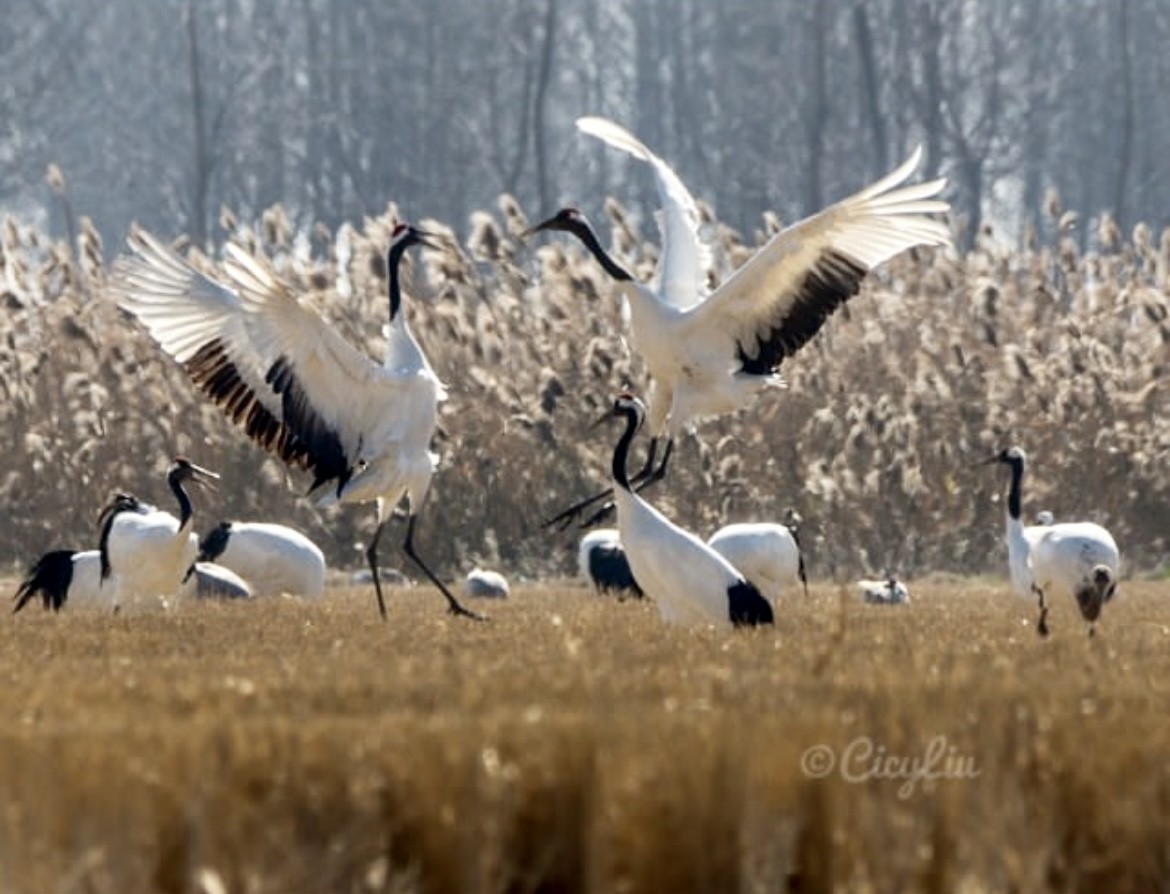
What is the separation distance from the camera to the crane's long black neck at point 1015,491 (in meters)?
12.7

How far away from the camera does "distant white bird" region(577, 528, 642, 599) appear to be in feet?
47.6

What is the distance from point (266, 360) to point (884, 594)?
12.1 ft

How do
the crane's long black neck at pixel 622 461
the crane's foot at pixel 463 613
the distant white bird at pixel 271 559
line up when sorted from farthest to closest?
the distant white bird at pixel 271 559 → the crane's foot at pixel 463 613 → the crane's long black neck at pixel 622 461

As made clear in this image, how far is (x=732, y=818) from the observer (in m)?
5.11

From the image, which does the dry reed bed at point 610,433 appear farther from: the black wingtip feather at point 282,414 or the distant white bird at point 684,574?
the distant white bird at point 684,574

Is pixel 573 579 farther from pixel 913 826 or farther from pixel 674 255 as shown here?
pixel 913 826

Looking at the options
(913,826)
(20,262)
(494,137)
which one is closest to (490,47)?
(494,137)

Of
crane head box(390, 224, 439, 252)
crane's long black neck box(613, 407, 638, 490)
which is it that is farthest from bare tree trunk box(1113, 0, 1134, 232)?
crane's long black neck box(613, 407, 638, 490)

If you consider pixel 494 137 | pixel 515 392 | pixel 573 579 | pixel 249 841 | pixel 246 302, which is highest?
pixel 494 137

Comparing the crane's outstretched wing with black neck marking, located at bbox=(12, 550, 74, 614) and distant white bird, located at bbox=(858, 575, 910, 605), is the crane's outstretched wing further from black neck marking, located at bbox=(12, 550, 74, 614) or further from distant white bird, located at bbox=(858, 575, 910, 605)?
black neck marking, located at bbox=(12, 550, 74, 614)

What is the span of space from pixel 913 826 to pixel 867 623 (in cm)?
558

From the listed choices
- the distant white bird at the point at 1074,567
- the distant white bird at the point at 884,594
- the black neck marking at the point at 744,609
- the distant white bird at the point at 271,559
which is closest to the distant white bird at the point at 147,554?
the distant white bird at the point at 271,559

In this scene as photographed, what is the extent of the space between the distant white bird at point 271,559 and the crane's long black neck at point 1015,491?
332cm

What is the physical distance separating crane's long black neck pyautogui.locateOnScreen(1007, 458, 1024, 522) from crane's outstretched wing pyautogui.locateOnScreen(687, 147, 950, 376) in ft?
4.10
